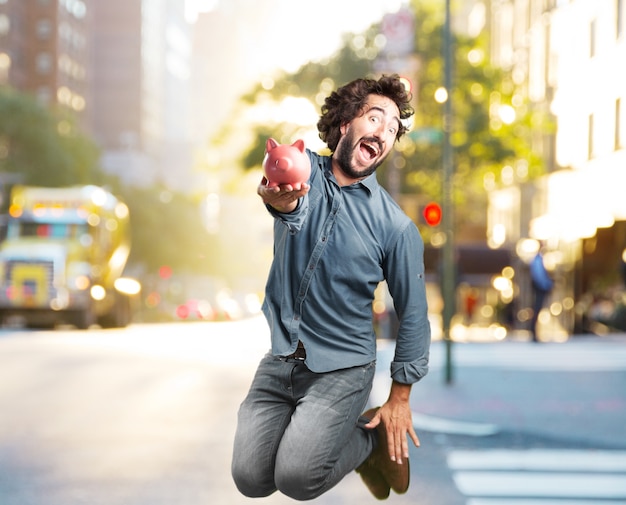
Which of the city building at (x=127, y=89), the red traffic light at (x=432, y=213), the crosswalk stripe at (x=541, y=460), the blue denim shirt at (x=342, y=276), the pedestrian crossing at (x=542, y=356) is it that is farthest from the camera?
the city building at (x=127, y=89)

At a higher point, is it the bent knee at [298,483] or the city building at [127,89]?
the city building at [127,89]

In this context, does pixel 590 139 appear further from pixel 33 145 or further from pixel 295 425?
pixel 295 425

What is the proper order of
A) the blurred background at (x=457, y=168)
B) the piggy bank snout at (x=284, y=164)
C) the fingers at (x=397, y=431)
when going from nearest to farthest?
the piggy bank snout at (x=284, y=164), the fingers at (x=397, y=431), the blurred background at (x=457, y=168)

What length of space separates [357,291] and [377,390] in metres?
9.51

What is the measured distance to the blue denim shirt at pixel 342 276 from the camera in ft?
13.7

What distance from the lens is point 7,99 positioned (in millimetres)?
59906

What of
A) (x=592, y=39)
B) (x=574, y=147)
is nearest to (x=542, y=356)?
(x=592, y=39)

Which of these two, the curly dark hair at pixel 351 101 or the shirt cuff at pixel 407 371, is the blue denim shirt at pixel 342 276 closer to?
the shirt cuff at pixel 407 371

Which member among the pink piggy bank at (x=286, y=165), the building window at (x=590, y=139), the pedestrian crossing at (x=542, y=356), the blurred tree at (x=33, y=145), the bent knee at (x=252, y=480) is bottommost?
the pedestrian crossing at (x=542, y=356)

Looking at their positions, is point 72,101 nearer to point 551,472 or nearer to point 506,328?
point 506,328

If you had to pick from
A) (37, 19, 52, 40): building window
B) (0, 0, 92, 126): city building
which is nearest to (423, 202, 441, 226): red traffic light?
(0, 0, 92, 126): city building

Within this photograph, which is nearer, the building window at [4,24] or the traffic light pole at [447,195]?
the traffic light pole at [447,195]

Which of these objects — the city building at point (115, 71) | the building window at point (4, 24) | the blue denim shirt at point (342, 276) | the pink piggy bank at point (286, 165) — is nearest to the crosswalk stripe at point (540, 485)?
the blue denim shirt at point (342, 276)

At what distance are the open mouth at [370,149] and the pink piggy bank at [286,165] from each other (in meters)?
0.51
